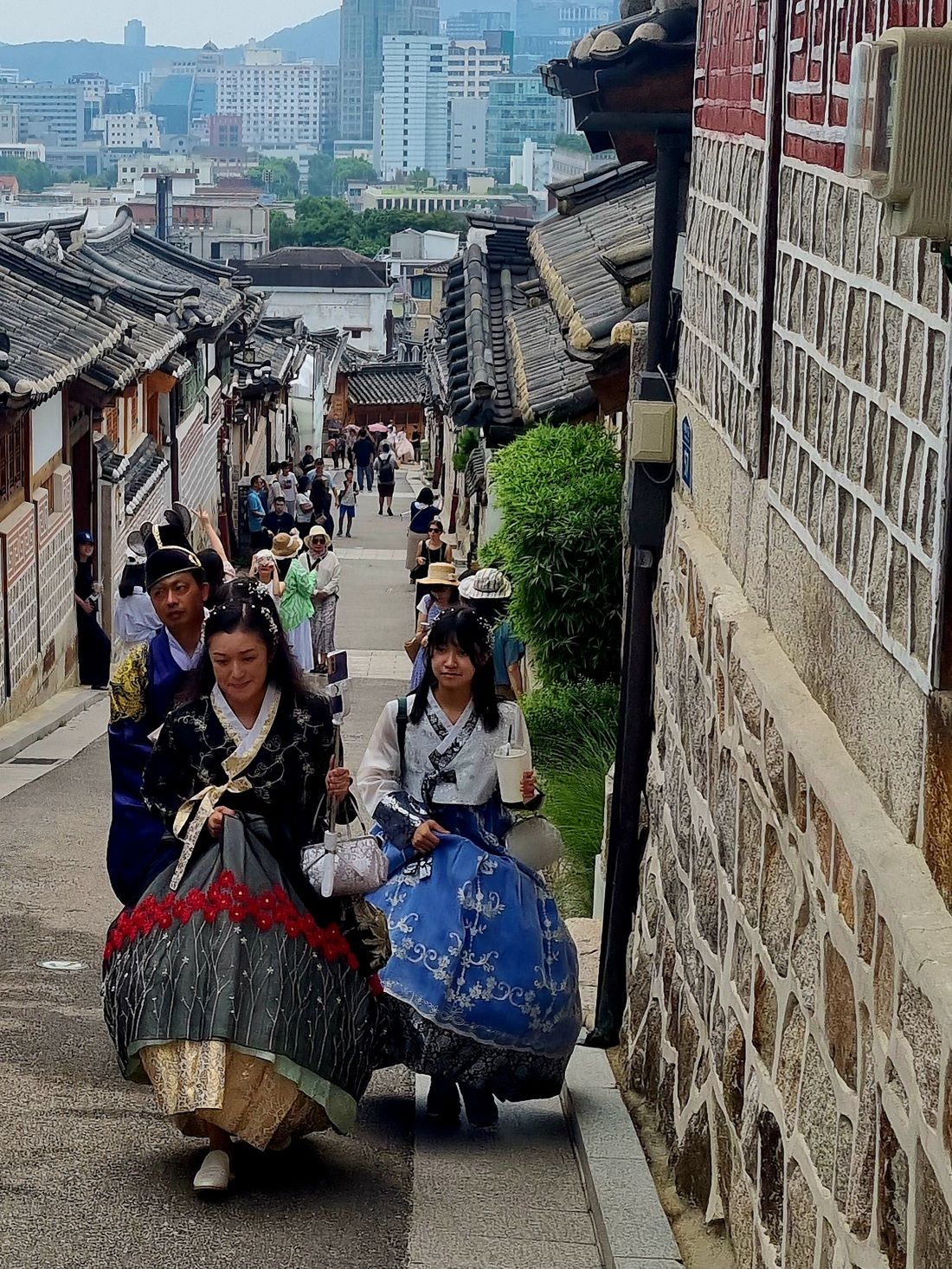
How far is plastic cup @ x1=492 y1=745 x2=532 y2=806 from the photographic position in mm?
6336

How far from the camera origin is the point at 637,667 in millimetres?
7707

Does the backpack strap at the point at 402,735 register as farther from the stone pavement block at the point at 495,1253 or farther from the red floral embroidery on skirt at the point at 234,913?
the stone pavement block at the point at 495,1253

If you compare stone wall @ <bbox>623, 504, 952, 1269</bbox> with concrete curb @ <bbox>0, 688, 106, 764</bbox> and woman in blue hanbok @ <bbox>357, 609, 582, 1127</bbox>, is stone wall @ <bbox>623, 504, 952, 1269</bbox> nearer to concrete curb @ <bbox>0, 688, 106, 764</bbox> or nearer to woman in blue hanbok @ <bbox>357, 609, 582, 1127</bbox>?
woman in blue hanbok @ <bbox>357, 609, 582, 1127</bbox>

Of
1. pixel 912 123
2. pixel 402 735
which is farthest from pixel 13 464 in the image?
pixel 912 123

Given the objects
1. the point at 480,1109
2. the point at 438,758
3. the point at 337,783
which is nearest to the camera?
the point at 337,783

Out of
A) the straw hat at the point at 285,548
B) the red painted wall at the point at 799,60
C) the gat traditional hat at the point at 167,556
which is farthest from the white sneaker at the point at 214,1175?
the straw hat at the point at 285,548

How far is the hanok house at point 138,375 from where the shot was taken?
22641mm

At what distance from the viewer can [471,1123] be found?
6.75 meters

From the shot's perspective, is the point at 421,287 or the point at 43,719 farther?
the point at 421,287

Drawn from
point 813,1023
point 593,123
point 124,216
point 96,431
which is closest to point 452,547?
point 96,431

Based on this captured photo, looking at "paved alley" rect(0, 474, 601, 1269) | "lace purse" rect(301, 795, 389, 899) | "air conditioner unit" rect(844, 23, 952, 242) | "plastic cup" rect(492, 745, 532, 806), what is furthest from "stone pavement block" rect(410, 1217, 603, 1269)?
"air conditioner unit" rect(844, 23, 952, 242)

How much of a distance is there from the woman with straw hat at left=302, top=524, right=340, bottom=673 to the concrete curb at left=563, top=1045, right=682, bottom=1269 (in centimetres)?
1143

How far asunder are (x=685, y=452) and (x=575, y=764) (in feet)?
16.9

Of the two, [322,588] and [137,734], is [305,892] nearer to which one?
[137,734]
